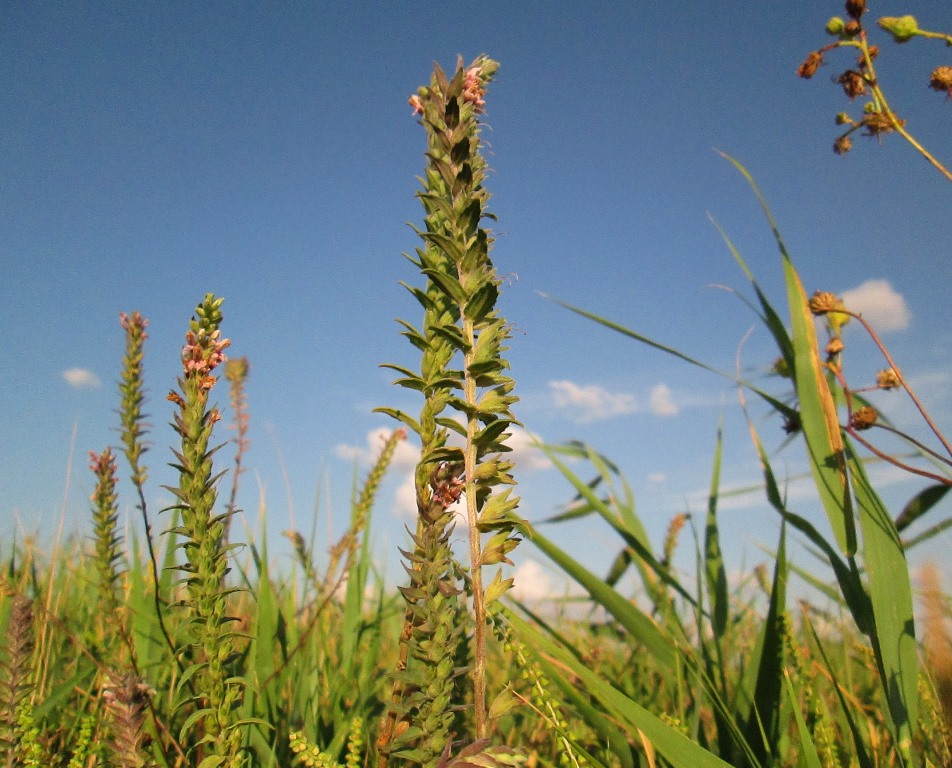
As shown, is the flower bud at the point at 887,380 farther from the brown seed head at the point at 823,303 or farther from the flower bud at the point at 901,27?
the flower bud at the point at 901,27

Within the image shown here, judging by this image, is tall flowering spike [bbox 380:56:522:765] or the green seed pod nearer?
tall flowering spike [bbox 380:56:522:765]

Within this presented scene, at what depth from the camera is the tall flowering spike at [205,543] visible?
142cm

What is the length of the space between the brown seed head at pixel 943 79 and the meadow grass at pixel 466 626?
3.22ft

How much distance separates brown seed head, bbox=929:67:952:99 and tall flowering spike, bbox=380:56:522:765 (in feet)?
7.20

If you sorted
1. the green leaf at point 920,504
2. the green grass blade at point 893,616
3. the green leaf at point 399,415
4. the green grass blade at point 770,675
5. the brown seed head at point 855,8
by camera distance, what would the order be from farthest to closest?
the brown seed head at point 855,8 → the green leaf at point 920,504 → the green grass blade at point 770,675 → the green grass blade at point 893,616 → the green leaf at point 399,415

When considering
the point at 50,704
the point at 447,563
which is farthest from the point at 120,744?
the point at 50,704

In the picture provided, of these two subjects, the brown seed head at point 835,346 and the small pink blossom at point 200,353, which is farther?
the brown seed head at point 835,346

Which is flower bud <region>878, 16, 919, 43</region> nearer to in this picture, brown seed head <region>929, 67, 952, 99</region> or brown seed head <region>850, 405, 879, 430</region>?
brown seed head <region>929, 67, 952, 99</region>

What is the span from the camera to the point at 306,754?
143 cm

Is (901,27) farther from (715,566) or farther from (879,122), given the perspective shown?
(715,566)

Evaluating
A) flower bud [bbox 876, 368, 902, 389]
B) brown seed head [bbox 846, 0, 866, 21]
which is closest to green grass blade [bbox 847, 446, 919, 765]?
flower bud [bbox 876, 368, 902, 389]

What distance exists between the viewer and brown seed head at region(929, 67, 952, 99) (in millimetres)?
2631

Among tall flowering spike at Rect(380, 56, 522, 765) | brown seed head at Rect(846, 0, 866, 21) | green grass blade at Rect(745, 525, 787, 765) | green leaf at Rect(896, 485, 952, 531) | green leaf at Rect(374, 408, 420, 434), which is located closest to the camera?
tall flowering spike at Rect(380, 56, 522, 765)

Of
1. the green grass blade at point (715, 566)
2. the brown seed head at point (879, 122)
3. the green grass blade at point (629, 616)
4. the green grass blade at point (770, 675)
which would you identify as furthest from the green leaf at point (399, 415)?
the brown seed head at point (879, 122)
